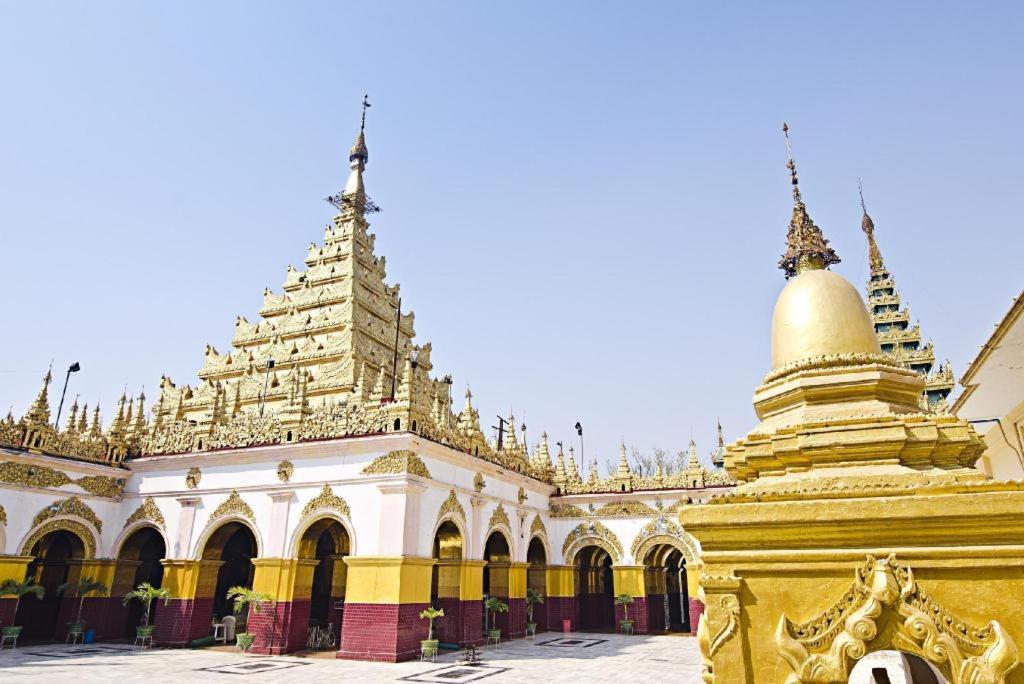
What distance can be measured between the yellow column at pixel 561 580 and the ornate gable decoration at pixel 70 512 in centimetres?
1423

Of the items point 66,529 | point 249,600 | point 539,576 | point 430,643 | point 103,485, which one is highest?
point 103,485

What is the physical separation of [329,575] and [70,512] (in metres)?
7.96

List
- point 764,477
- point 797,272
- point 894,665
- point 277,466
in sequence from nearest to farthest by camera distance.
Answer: point 764,477
point 797,272
point 894,665
point 277,466

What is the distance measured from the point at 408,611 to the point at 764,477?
39.9 feet

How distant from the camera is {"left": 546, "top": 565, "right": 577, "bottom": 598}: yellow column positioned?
912 inches

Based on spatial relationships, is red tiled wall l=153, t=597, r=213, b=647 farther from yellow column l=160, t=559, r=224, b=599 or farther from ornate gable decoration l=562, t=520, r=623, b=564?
ornate gable decoration l=562, t=520, r=623, b=564

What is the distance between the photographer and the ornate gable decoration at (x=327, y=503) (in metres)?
16.0

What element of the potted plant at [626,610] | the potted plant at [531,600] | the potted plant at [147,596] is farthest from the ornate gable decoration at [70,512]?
the potted plant at [626,610]

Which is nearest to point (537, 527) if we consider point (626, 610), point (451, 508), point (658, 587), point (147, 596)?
point (626, 610)

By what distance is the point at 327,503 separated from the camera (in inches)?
639

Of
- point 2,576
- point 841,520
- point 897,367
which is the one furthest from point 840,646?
point 2,576

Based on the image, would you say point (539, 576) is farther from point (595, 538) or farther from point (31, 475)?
point (31, 475)

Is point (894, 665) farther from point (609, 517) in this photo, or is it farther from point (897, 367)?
point (897, 367)

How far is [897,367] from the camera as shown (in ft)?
15.7
